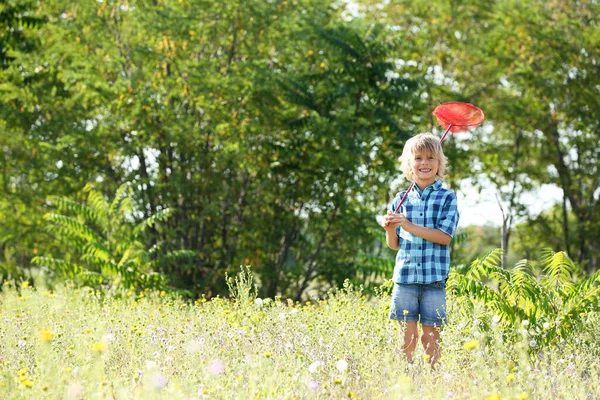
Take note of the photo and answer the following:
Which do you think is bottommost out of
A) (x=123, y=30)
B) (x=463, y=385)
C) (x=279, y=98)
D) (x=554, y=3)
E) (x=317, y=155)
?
(x=463, y=385)

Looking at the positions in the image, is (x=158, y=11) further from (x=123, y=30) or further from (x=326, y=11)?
(x=326, y=11)

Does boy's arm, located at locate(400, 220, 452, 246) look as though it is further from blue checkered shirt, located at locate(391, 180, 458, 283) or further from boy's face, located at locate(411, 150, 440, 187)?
boy's face, located at locate(411, 150, 440, 187)

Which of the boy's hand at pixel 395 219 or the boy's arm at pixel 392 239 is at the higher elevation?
the boy's hand at pixel 395 219

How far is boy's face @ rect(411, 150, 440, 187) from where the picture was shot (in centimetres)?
474

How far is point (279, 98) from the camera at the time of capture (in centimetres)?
1241

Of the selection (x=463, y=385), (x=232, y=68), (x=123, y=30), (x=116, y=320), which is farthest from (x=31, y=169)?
(x=463, y=385)

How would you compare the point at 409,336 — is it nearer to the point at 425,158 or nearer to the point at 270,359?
the point at 270,359

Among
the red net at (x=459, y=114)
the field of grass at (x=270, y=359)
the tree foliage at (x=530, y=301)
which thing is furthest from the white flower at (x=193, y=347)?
the red net at (x=459, y=114)

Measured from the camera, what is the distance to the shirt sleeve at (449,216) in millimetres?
4699

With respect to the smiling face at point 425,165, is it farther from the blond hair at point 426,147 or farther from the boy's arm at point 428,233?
the boy's arm at point 428,233

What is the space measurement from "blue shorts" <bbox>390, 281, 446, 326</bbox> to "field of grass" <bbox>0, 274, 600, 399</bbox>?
0.13 m

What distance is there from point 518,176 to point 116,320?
13.5m

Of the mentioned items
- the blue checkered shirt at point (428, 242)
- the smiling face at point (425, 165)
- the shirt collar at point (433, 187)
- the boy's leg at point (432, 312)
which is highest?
the smiling face at point (425, 165)

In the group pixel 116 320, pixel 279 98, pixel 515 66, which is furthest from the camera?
pixel 515 66
